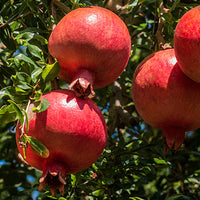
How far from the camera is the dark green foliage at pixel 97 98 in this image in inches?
54.3

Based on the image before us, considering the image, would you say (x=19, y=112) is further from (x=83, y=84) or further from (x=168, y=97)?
(x=168, y=97)

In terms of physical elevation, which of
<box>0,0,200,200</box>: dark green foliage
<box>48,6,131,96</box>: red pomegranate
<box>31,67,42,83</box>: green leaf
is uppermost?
<box>48,6,131,96</box>: red pomegranate

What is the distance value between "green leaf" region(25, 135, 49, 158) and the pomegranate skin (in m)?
0.57

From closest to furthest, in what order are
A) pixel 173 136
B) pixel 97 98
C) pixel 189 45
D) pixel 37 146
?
pixel 37 146 < pixel 189 45 < pixel 173 136 < pixel 97 98

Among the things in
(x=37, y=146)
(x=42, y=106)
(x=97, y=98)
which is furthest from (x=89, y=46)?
(x=97, y=98)

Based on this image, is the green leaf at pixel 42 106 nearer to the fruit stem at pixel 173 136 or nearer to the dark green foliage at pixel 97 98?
the dark green foliage at pixel 97 98

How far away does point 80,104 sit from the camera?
1284mm

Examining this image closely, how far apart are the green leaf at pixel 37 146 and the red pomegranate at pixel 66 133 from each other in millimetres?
27

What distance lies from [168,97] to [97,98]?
1.66 meters

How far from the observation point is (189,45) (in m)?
1.32

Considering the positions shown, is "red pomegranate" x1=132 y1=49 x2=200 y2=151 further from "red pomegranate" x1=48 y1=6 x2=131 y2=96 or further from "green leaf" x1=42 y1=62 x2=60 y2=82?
"green leaf" x1=42 y1=62 x2=60 y2=82

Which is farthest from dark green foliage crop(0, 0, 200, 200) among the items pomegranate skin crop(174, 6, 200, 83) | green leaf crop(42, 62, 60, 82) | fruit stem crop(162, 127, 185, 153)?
pomegranate skin crop(174, 6, 200, 83)

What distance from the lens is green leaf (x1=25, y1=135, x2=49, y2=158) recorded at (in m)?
1.21

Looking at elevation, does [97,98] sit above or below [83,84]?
below
